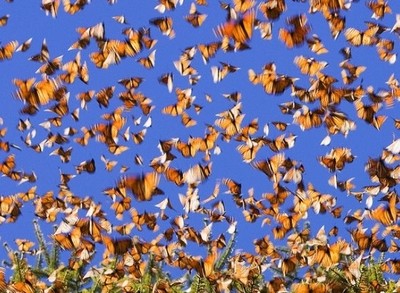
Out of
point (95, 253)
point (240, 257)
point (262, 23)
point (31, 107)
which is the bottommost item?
point (95, 253)

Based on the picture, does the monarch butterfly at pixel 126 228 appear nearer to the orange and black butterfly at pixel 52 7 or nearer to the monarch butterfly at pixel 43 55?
the monarch butterfly at pixel 43 55

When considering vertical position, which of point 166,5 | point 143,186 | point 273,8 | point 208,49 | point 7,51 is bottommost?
point 143,186

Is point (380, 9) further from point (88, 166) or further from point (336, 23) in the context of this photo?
point (88, 166)

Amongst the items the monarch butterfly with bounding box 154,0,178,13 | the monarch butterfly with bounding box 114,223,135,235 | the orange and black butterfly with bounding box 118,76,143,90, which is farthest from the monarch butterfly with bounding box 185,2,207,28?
the monarch butterfly with bounding box 114,223,135,235

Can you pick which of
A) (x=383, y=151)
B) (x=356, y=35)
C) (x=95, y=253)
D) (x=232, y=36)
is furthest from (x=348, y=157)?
(x=95, y=253)

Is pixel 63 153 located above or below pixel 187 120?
below

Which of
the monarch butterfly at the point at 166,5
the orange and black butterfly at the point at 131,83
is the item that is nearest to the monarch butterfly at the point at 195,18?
the monarch butterfly at the point at 166,5

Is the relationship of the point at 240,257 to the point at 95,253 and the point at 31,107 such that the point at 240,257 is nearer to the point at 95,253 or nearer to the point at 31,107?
the point at 95,253

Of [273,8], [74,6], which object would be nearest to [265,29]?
[273,8]
